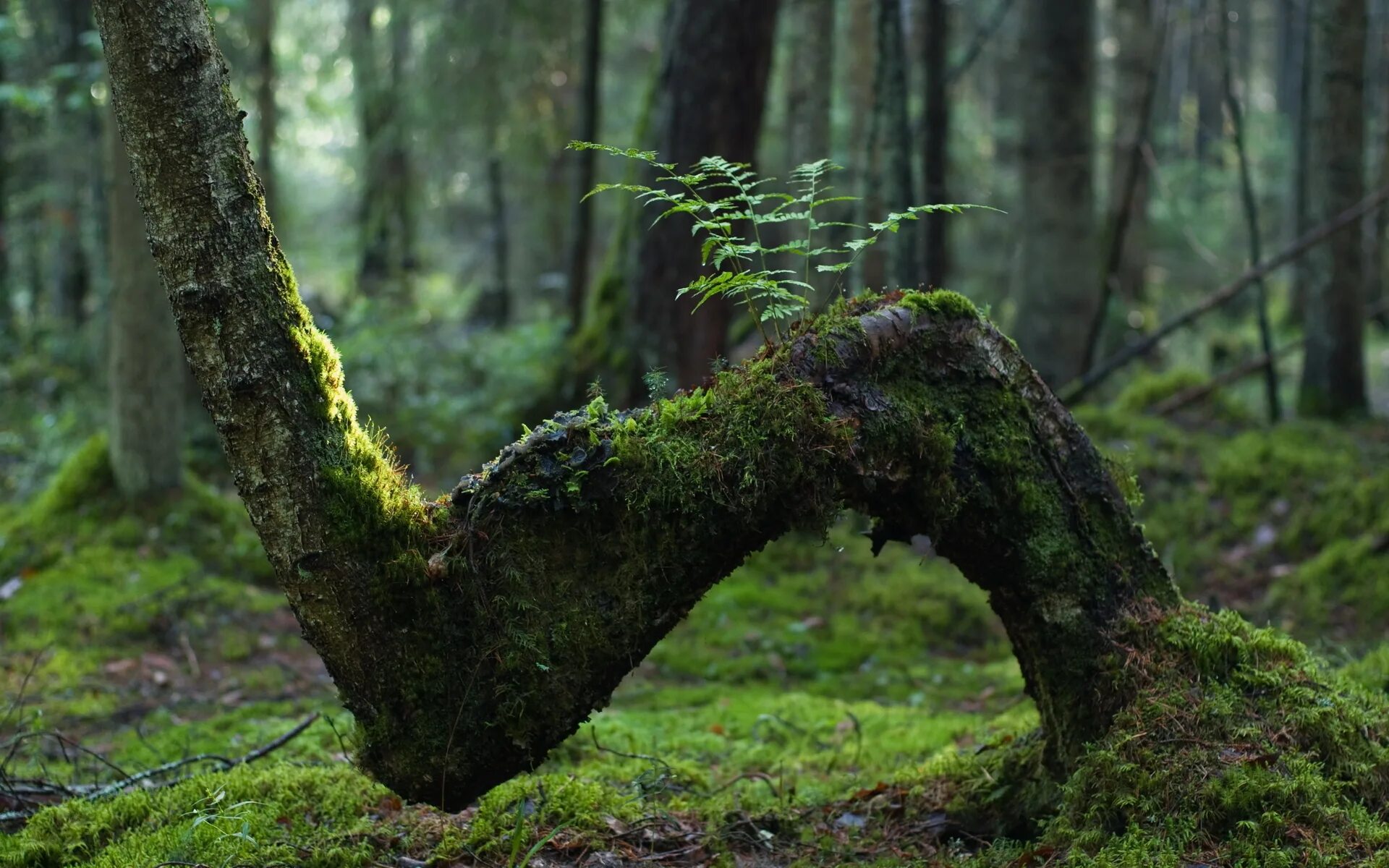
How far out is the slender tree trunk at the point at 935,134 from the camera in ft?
31.2

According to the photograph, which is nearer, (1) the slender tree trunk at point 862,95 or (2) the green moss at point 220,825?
(2) the green moss at point 220,825

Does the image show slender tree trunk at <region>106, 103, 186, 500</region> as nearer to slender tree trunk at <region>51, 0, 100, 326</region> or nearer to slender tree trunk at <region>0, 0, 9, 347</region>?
slender tree trunk at <region>51, 0, 100, 326</region>

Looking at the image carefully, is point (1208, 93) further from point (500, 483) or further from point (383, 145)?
point (500, 483)

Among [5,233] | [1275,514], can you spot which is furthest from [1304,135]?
[5,233]

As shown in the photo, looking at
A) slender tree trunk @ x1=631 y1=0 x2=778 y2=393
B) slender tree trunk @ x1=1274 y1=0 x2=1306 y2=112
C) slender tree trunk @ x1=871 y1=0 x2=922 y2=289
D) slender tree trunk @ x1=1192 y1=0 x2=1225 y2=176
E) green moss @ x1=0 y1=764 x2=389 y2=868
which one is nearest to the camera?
green moss @ x1=0 y1=764 x2=389 y2=868

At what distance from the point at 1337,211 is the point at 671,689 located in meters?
7.66

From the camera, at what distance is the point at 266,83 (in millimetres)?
13227

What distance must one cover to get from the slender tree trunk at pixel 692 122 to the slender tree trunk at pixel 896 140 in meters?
0.94

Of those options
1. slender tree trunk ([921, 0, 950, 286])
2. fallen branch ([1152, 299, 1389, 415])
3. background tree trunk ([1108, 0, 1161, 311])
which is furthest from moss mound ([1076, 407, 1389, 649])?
background tree trunk ([1108, 0, 1161, 311])

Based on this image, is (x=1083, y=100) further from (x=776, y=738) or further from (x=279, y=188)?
(x=279, y=188)

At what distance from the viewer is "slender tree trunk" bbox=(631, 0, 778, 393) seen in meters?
8.59

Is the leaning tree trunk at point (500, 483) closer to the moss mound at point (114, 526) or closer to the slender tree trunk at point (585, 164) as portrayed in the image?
the moss mound at point (114, 526)

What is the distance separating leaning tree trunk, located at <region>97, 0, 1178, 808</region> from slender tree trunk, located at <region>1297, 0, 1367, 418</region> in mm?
8127

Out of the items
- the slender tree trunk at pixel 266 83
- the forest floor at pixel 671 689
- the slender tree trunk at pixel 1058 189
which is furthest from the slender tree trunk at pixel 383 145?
the slender tree trunk at pixel 1058 189
